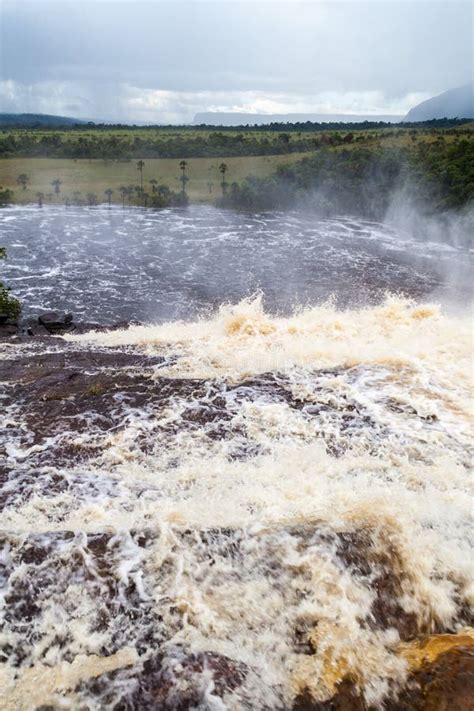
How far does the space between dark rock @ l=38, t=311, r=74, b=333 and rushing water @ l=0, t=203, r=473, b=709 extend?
3.91 meters

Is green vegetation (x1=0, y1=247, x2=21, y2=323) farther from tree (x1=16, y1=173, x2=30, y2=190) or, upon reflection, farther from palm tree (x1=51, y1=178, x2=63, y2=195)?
tree (x1=16, y1=173, x2=30, y2=190)

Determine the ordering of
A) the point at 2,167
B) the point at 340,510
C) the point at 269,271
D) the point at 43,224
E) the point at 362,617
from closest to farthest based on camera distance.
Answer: the point at 362,617, the point at 340,510, the point at 269,271, the point at 43,224, the point at 2,167

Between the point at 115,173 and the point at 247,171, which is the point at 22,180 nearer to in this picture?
the point at 115,173

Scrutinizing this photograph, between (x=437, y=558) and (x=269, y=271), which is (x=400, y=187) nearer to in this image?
(x=269, y=271)

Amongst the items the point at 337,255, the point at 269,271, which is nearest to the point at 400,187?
the point at 337,255

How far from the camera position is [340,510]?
8297 millimetres

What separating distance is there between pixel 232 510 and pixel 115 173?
72410 millimetres

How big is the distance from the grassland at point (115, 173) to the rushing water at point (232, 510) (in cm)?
5020

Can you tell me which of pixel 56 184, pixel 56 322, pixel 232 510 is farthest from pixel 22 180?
pixel 232 510

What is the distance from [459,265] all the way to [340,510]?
30.3 m

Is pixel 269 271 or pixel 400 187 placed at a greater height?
pixel 400 187

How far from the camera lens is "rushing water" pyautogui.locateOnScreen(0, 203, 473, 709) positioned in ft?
20.0

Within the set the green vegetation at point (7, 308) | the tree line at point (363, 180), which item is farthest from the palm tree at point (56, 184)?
the green vegetation at point (7, 308)

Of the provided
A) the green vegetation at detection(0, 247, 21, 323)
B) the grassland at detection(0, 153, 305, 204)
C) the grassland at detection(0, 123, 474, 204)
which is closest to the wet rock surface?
the green vegetation at detection(0, 247, 21, 323)
